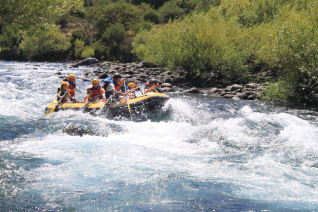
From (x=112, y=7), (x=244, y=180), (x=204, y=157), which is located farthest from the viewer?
(x=112, y=7)

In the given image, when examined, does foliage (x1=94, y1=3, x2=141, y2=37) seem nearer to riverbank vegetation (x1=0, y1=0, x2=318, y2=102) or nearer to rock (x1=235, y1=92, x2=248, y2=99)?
riverbank vegetation (x1=0, y1=0, x2=318, y2=102)

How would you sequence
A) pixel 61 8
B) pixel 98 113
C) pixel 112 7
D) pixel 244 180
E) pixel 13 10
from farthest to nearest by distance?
pixel 112 7, pixel 61 8, pixel 98 113, pixel 13 10, pixel 244 180

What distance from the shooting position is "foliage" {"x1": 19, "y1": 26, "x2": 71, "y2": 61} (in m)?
50.5

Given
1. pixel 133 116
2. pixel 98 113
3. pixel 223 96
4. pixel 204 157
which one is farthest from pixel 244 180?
pixel 223 96

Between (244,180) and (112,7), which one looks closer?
(244,180)

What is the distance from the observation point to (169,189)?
4477 mm

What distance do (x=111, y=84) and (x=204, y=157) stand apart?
193 inches

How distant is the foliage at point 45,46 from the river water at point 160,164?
147 ft

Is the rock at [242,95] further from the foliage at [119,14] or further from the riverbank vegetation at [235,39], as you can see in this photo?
the foliage at [119,14]

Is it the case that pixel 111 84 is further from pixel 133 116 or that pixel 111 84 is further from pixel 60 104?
pixel 60 104

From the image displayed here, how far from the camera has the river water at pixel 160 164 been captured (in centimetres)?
404

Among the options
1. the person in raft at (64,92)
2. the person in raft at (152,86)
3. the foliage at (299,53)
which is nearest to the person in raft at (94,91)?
the person in raft at (64,92)

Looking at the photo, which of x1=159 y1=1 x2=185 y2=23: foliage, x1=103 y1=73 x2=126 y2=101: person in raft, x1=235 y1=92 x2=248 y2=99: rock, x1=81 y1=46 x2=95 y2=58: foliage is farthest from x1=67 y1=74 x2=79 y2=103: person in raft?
x1=159 y1=1 x2=185 y2=23: foliage

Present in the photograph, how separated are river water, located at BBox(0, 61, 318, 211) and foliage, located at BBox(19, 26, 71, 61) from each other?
1769 inches
